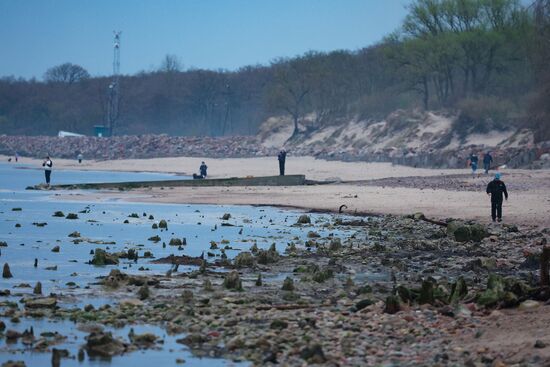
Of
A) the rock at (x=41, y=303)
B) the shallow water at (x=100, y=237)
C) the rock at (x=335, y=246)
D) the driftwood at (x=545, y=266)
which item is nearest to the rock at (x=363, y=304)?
the driftwood at (x=545, y=266)

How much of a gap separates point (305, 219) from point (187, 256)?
10.1 meters

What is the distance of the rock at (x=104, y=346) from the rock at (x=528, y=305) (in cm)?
513

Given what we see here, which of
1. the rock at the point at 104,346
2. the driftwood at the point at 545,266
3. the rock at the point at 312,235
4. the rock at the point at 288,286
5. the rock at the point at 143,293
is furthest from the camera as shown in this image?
the rock at the point at 312,235

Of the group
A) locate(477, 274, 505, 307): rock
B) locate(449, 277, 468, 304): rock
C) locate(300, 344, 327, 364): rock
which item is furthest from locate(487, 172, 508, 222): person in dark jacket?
locate(300, 344, 327, 364): rock

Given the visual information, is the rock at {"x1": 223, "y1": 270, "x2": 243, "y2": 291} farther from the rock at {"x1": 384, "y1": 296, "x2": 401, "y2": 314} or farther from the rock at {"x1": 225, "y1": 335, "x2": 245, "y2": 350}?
the rock at {"x1": 225, "y1": 335, "x2": 245, "y2": 350}

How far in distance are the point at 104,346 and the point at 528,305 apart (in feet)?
17.9

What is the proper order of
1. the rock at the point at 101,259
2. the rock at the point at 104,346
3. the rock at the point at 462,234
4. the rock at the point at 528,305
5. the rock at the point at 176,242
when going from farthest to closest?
the rock at the point at 176,242, the rock at the point at 462,234, the rock at the point at 101,259, the rock at the point at 528,305, the rock at the point at 104,346

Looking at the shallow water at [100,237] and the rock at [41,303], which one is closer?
the shallow water at [100,237]

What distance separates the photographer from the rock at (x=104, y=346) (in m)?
13.4

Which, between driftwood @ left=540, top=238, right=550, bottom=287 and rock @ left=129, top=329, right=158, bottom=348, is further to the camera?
driftwood @ left=540, top=238, right=550, bottom=287

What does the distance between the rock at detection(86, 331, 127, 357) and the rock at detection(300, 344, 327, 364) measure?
7.82 ft

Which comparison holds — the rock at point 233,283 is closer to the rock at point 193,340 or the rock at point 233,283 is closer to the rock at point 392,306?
the rock at point 392,306

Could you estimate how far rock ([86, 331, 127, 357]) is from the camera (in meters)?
13.4

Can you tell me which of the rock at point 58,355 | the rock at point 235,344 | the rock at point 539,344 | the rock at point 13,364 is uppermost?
the rock at point 539,344
